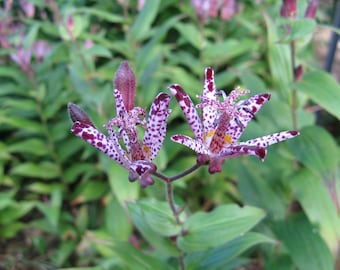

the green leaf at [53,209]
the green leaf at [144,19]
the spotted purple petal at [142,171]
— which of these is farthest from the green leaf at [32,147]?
the spotted purple petal at [142,171]

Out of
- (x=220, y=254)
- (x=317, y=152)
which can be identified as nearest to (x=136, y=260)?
(x=220, y=254)

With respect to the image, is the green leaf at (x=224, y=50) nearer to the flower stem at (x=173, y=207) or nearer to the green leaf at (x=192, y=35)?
the green leaf at (x=192, y=35)

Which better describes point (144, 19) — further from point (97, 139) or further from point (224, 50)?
point (97, 139)

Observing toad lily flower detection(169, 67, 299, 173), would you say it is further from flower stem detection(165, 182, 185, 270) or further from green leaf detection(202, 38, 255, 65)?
green leaf detection(202, 38, 255, 65)

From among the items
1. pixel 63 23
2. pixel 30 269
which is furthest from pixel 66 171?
pixel 63 23

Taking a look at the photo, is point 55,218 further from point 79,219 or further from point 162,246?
point 162,246

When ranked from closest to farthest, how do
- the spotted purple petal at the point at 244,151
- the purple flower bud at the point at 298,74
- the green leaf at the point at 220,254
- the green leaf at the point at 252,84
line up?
the spotted purple petal at the point at 244,151 < the green leaf at the point at 220,254 < the purple flower bud at the point at 298,74 < the green leaf at the point at 252,84

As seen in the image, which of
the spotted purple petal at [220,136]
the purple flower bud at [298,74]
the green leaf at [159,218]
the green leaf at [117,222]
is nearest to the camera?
the spotted purple petal at [220,136]
